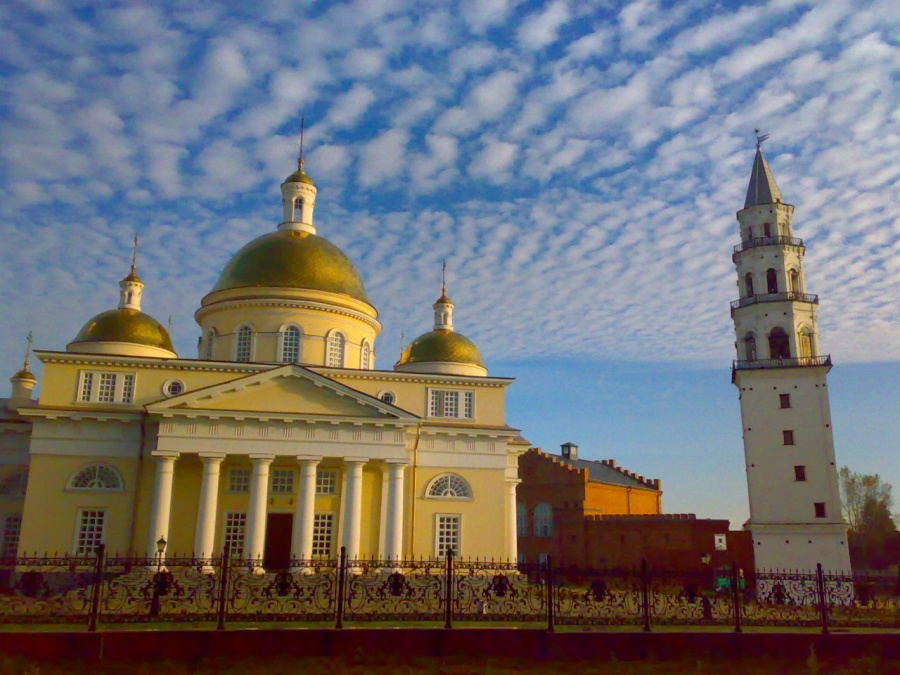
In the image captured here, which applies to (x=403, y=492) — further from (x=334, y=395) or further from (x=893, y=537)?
(x=893, y=537)

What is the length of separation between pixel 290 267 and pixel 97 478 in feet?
38.0

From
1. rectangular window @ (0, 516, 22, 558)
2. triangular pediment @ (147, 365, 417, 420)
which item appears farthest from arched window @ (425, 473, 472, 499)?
rectangular window @ (0, 516, 22, 558)

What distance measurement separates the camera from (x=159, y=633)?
40.2 ft

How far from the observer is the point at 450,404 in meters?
32.3

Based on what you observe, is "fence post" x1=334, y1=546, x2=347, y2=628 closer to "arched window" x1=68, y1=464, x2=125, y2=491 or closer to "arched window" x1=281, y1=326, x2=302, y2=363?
"arched window" x1=68, y1=464, x2=125, y2=491

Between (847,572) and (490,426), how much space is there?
15.8m

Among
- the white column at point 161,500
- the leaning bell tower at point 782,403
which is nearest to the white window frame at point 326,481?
the white column at point 161,500

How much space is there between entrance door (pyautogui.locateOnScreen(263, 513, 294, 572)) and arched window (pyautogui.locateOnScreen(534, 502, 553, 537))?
2544 cm

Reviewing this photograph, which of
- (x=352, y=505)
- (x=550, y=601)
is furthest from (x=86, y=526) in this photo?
(x=550, y=601)

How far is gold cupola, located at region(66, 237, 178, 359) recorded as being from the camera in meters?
30.8

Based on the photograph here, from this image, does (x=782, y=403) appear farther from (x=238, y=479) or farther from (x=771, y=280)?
(x=238, y=479)

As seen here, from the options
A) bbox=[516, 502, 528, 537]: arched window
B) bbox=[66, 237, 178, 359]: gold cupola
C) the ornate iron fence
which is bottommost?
the ornate iron fence

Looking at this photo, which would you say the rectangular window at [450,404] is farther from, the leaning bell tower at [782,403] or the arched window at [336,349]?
the leaning bell tower at [782,403]

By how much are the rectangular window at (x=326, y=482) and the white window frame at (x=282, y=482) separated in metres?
0.89
